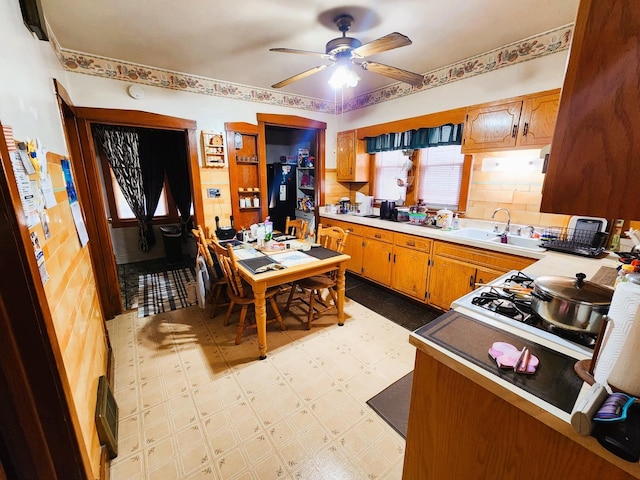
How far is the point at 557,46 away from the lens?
6.93 ft

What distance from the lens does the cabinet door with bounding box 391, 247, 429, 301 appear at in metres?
2.83

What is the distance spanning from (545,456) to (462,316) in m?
0.48

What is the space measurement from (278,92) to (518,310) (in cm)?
361

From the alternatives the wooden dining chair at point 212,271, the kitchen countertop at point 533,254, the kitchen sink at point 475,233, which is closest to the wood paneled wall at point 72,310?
the wooden dining chair at point 212,271

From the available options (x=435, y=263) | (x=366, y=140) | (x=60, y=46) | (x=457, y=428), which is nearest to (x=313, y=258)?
(x=435, y=263)

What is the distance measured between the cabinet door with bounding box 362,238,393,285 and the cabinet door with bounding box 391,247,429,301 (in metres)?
0.09

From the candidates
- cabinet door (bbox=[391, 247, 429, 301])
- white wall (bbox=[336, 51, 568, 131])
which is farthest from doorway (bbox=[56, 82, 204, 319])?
cabinet door (bbox=[391, 247, 429, 301])

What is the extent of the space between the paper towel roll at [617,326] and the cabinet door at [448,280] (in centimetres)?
180

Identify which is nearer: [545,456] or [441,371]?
[545,456]

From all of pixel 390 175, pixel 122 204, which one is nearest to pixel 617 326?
pixel 390 175

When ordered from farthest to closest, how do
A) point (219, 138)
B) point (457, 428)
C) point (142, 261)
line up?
point (142, 261)
point (219, 138)
point (457, 428)

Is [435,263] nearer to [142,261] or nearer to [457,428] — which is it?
[457,428]

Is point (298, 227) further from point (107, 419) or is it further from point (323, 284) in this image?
point (107, 419)

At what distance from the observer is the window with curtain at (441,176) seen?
3.06 meters
